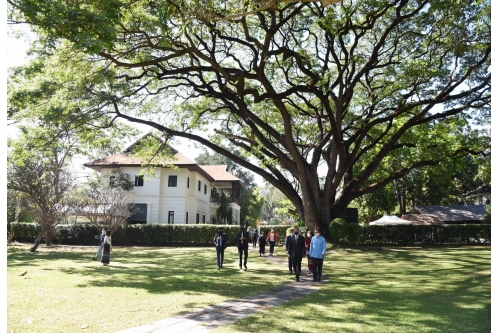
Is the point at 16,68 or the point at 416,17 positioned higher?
the point at 416,17

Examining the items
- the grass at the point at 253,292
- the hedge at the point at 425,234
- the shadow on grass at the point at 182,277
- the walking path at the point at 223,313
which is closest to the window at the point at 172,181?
the hedge at the point at 425,234

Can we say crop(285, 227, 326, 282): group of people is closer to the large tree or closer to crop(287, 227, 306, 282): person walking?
crop(287, 227, 306, 282): person walking

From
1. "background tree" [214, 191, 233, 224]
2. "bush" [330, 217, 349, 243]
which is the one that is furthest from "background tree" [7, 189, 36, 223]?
"bush" [330, 217, 349, 243]

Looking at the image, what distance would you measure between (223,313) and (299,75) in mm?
17435

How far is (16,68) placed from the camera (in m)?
17.1

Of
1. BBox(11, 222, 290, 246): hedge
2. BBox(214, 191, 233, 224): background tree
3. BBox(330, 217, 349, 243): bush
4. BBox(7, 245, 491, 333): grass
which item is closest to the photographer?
BBox(7, 245, 491, 333): grass

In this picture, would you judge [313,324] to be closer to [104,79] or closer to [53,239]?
[104,79]

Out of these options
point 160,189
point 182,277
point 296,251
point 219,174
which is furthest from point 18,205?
point 296,251

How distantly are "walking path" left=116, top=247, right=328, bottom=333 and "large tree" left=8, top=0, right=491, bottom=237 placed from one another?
697cm

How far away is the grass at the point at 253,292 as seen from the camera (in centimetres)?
666

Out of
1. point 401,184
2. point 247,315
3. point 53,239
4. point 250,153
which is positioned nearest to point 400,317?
point 247,315

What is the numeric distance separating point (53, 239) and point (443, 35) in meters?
30.1

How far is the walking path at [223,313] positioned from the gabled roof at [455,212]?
3452 cm

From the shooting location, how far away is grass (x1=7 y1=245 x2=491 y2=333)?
21.8 feet
